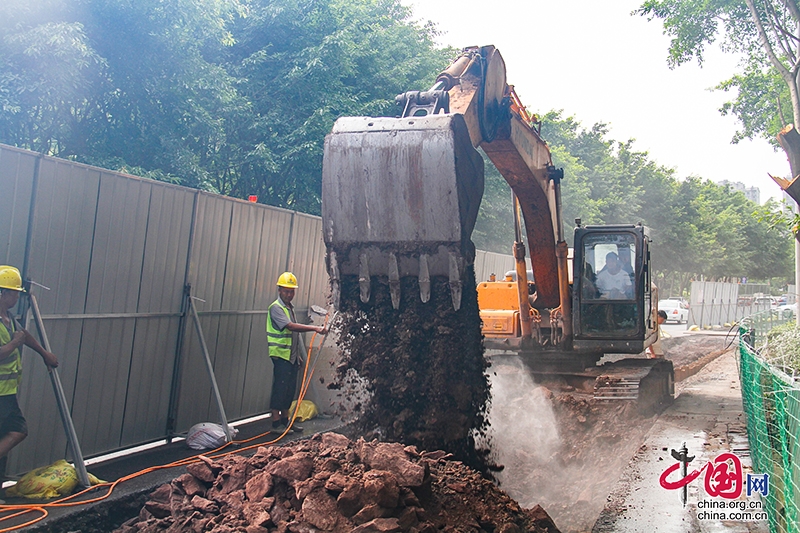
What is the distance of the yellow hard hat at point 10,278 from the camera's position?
519 cm

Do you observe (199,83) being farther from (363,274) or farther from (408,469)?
(408,469)

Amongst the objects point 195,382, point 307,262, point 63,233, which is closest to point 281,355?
point 195,382

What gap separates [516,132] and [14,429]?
208 inches

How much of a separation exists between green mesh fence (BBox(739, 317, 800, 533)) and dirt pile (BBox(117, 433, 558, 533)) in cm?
146

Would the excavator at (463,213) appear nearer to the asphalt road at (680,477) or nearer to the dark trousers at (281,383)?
the asphalt road at (680,477)

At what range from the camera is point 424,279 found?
5.37m

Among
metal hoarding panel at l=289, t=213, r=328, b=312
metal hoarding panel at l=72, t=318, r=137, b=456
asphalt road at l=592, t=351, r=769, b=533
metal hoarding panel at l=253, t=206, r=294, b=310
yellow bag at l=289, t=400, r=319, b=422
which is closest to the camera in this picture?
asphalt road at l=592, t=351, r=769, b=533

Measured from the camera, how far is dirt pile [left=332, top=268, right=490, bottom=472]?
550 centimetres

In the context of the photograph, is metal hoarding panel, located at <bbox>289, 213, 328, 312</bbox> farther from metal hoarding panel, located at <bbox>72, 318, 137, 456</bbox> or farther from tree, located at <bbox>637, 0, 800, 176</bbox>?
A: tree, located at <bbox>637, 0, 800, 176</bbox>

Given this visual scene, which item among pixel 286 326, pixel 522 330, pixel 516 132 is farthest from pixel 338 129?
pixel 522 330

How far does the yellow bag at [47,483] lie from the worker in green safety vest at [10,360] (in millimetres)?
176

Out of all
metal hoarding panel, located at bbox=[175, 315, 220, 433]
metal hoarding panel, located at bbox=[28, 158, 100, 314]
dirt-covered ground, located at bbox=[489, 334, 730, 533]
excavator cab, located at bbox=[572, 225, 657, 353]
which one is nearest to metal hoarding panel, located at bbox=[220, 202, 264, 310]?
metal hoarding panel, located at bbox=[175, 315, 220, 433]

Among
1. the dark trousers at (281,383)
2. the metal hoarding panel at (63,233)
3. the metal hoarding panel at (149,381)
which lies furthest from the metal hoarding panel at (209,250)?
the metal hoarding panel at (63,233)

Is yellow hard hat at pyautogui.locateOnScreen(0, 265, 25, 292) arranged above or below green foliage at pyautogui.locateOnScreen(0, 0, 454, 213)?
below
